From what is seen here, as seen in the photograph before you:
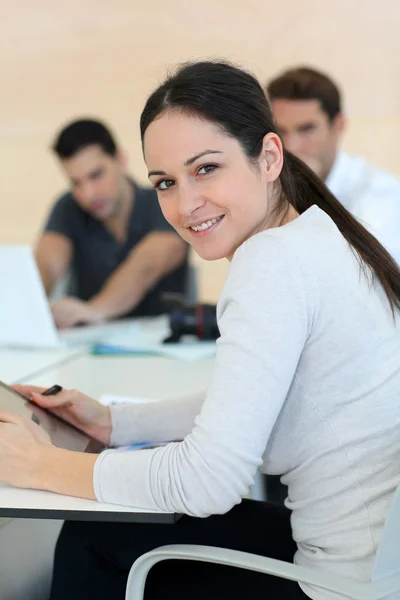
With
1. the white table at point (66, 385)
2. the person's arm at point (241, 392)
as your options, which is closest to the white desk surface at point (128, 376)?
the white table at point (66, 385)

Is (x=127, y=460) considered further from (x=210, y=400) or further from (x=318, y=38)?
(x=318, y=38)

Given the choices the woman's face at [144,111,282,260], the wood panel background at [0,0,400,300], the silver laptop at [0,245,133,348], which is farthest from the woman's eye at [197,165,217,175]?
the wood panel background at [0,0,400,300]

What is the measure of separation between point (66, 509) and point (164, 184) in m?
0.55

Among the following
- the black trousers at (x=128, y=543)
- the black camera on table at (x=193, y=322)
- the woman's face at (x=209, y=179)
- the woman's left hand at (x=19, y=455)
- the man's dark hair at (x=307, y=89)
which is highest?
the man's dark hair at (x=307, y=89)

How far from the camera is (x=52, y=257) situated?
3574 millimetres

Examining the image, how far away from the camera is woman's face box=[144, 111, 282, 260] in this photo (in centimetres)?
128

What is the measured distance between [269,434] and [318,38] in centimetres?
366

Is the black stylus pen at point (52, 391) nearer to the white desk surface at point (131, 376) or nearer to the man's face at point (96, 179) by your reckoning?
the white desk surface at point (131, 376)

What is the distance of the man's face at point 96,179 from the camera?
3.45m

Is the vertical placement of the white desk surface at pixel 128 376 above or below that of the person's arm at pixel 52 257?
below

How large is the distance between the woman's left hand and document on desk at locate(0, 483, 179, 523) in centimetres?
2

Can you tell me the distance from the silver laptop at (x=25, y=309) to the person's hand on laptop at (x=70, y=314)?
10 centimetres

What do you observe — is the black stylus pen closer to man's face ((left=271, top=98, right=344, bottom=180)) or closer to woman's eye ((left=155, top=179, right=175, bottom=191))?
woman's eye ((left=155, top=179, right=175, bottom=191))

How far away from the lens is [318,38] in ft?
14.3
